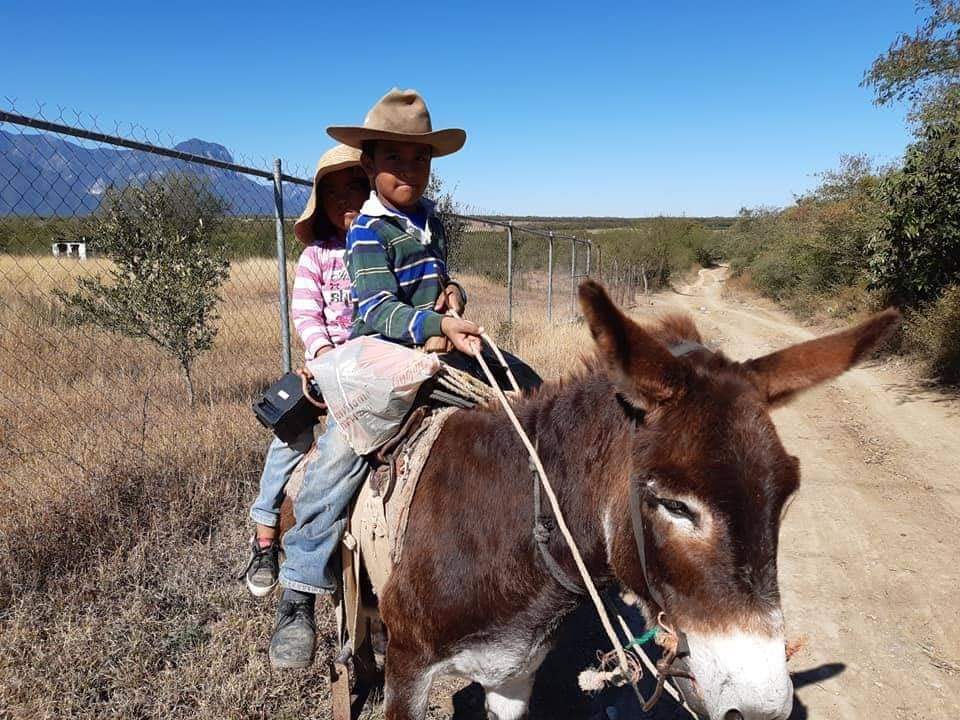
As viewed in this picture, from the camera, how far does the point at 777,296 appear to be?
2473cm

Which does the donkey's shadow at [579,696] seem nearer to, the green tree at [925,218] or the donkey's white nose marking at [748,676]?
the donkey's white nose marking at [748,676]

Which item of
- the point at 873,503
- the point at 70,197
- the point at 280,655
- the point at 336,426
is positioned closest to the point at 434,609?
the point at 336,426

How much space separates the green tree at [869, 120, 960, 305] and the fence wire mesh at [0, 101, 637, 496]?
7.21 m

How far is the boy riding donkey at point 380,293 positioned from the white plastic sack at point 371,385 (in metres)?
0.12

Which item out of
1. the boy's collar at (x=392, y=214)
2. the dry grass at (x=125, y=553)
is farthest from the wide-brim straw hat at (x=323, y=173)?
the dry grass at (x=125, y=553)

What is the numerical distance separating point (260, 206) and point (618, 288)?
1982 centimetres

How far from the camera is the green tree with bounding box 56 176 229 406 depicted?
19.1 feet

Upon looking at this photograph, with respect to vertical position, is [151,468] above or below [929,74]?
below

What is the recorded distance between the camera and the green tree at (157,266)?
19.1 ft

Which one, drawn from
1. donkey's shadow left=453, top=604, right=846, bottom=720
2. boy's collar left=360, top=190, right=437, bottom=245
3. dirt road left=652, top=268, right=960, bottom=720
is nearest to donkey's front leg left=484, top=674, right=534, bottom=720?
donkey's shadow left=453, top=604, right=846, bottom=720

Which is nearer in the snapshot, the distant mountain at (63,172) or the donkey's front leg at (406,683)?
the donkey's front leg at (406,683)

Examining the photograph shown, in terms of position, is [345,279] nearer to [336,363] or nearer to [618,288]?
[336,363]

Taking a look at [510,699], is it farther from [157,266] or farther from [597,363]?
[157,266]

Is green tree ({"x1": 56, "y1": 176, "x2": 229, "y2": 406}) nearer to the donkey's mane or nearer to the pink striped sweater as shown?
the pink striped sweater
